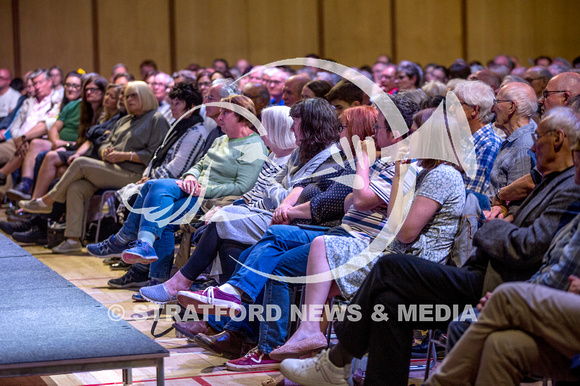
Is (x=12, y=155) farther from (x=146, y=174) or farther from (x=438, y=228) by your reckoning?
(x=438, y=228)

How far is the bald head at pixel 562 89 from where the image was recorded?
3592 millimetres

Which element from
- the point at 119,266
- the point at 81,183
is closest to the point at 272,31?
the point at 81,183

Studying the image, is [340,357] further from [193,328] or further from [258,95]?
[258,95]

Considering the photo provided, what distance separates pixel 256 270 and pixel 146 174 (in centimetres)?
231

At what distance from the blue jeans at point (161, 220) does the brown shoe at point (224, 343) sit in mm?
1064

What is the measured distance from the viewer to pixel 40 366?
216 cm

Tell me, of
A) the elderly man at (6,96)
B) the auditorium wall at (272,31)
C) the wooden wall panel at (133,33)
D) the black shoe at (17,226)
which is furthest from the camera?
the wooden wall panel at (133,33)

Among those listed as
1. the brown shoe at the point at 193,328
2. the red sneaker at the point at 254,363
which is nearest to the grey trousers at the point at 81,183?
the brown shoe at the point at 193,328

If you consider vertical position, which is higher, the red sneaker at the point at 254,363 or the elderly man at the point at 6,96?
the elderly man at the point at 6,96

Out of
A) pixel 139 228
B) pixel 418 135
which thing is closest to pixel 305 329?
pixel 418 135

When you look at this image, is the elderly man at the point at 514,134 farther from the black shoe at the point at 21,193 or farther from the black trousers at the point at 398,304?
the black shoe at the point at 21,193

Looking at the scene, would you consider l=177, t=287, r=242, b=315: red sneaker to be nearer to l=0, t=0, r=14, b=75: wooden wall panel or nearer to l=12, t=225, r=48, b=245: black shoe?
l=12, t=225, r=48, b=245: black shoe

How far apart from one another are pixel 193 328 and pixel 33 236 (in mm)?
3286

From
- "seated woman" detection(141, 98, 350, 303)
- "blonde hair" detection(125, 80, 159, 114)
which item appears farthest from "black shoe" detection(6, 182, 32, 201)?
"seated woman" detection(141, 98, 350, 303)
